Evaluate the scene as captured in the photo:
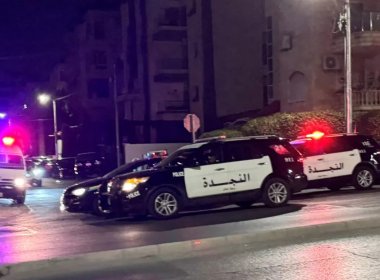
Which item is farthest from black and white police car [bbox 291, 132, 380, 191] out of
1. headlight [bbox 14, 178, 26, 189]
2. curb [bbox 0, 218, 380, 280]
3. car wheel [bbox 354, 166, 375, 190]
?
headlight [bbox 14, 178, 26, 189]

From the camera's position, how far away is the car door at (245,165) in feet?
41.6

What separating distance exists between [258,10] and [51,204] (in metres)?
23.1

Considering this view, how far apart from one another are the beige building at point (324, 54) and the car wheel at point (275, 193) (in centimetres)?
1317

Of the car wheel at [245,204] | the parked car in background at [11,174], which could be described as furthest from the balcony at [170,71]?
the car wheel at [245,204]

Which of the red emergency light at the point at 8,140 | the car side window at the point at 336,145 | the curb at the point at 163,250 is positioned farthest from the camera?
the red emergency light at the point at 8,140

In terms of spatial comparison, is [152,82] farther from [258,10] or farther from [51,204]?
[51,204]

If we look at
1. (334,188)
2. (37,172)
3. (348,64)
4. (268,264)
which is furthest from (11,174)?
(37,172)

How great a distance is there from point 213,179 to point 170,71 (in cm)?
3251

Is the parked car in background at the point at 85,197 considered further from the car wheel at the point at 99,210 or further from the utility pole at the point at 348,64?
the utility pole at the point at 348,64

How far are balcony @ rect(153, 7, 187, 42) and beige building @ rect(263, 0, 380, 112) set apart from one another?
670 inches

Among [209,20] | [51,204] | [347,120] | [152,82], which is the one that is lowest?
[51,204]

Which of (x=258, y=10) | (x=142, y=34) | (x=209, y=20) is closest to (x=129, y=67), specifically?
(x=142, y=34)

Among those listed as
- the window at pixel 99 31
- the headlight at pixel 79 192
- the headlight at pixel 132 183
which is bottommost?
the headlight at pixel 79 192

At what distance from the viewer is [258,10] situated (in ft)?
120
